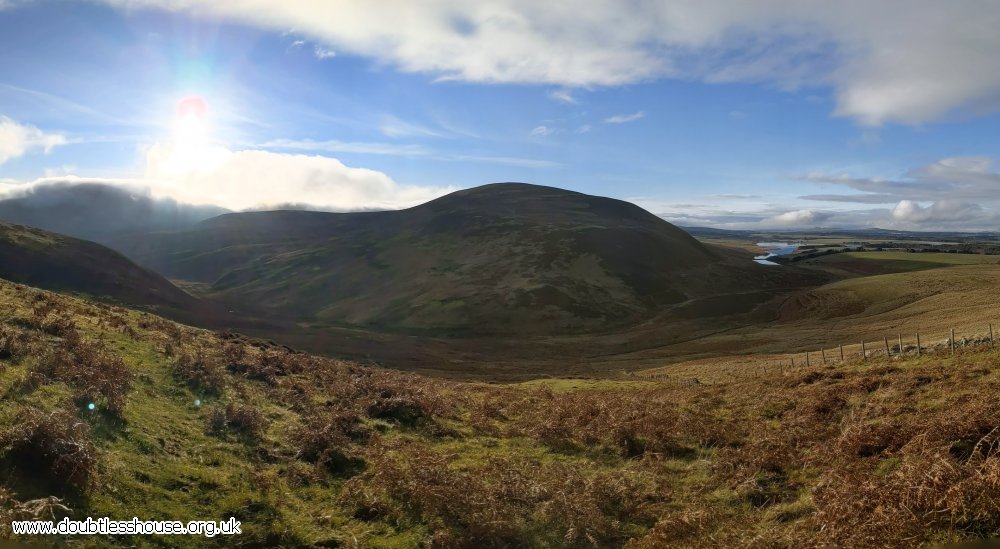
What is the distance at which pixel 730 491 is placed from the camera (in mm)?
12445

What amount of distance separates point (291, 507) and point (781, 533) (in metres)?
10.1

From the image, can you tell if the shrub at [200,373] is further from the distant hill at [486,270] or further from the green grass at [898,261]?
the green grass at [898,261]

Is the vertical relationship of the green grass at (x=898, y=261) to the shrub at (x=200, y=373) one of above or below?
above

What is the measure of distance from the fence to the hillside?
15.3 ft

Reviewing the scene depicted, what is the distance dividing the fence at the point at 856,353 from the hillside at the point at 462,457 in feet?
15.3

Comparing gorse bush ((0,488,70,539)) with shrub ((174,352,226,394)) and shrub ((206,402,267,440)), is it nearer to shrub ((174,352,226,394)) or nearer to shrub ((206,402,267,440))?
shrub ((206,402,267,440))

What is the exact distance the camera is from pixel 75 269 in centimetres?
7369

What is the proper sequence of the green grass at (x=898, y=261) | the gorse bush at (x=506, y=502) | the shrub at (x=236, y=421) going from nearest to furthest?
the gorse bush at (x=506, y=502), the shrub at (x=236, y=421), the green grass at (x=898, y=261)

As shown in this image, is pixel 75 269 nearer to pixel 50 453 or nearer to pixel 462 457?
pixel 50 453

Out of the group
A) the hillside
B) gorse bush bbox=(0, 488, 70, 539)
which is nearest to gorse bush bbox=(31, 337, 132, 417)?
the hillside

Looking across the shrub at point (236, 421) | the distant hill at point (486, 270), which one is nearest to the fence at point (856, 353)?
the shrub at point (236, 421)

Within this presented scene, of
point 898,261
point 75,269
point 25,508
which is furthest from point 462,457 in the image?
point 898,261

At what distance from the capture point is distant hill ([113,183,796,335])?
100812 millimetres

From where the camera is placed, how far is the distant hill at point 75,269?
2736 inches
